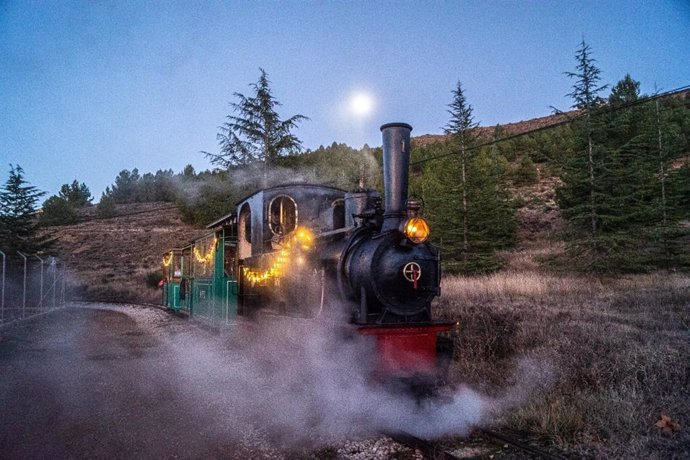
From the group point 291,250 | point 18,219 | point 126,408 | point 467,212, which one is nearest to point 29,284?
point 18,219

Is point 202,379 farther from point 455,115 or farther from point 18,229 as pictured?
point 18,229

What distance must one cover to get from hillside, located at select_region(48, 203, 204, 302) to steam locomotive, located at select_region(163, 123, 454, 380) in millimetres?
25353

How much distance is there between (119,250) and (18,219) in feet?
90.1

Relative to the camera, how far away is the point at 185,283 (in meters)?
17.6

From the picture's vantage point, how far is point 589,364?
609 centimetres

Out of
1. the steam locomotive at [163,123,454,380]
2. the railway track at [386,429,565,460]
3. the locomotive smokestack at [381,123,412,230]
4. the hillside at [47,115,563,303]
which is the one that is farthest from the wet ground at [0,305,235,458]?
the hillside at [47,115,563,303]

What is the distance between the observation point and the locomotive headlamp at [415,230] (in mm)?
5273

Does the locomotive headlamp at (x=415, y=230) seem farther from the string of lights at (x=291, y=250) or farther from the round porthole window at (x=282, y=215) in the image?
the round porthole window at (x=282, y=215)

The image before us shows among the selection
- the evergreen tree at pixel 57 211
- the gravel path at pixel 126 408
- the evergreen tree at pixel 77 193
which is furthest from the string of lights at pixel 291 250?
the evergreen tree at pixel 77 193

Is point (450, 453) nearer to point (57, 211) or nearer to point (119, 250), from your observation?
point (119, 250)

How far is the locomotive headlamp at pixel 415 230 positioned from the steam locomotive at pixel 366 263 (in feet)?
0.04

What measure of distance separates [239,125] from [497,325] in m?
19.8

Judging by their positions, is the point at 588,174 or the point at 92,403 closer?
the point at 92,403

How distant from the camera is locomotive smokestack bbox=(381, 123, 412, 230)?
568 centimetres
